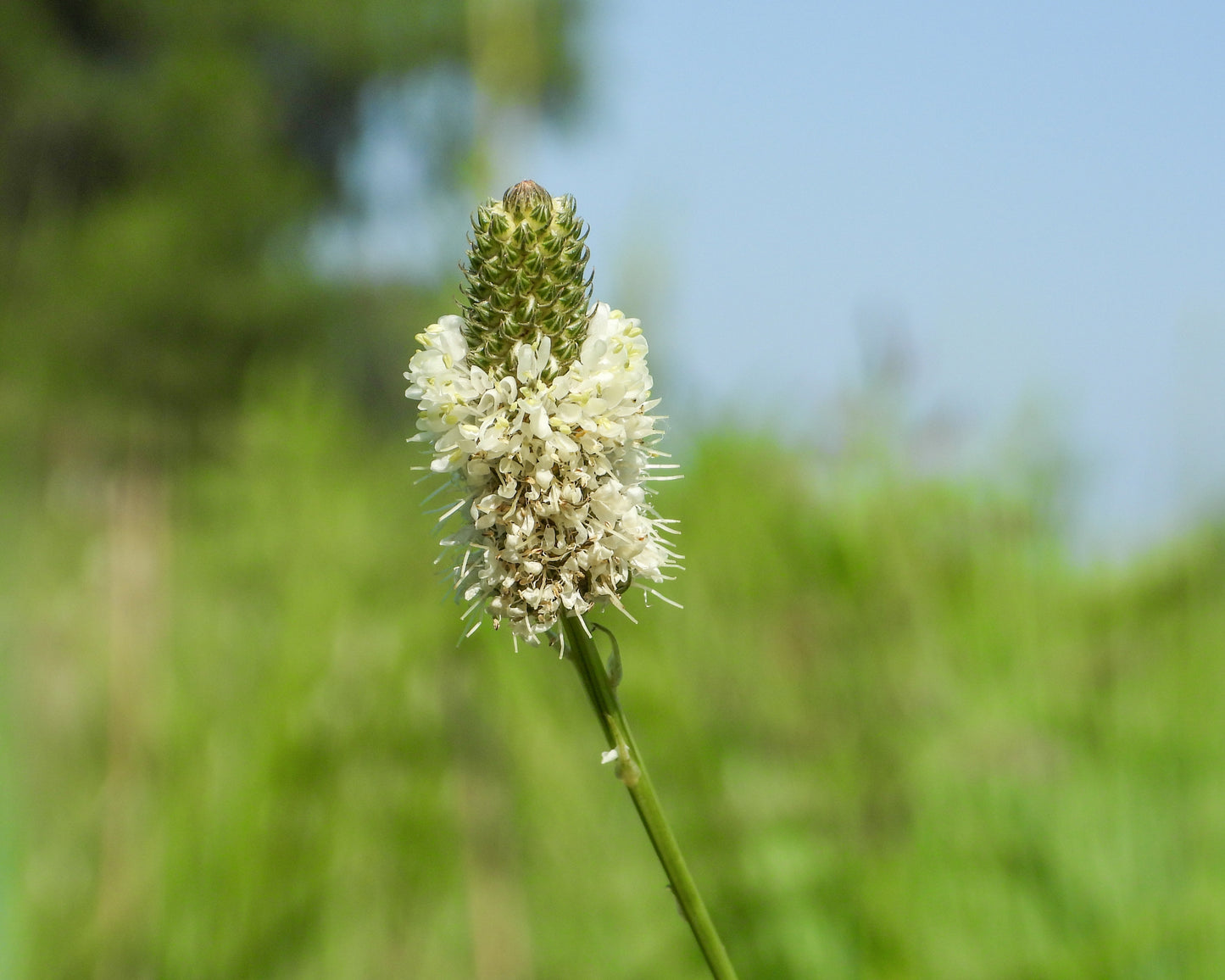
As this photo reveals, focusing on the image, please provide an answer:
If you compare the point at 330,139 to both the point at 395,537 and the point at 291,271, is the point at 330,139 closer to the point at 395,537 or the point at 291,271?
the point at 291,271

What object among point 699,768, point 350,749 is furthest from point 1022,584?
point 350,749

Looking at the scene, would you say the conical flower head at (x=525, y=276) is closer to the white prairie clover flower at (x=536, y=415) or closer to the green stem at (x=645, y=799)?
the white prairie clover flower at (x=536, y=415)

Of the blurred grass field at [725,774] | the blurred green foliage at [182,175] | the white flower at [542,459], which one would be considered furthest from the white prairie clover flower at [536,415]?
the blurred green foliage at [182,175]

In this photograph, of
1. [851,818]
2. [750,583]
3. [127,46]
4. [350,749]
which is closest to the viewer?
[851,818]

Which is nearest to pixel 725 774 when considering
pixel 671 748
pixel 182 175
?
pixel 671 748

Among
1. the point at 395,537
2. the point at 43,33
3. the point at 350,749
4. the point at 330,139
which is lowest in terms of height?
the point at 350,749

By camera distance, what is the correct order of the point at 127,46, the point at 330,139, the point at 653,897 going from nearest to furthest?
the point at 653,897 < the point at 127,46 < the point at 330,139
